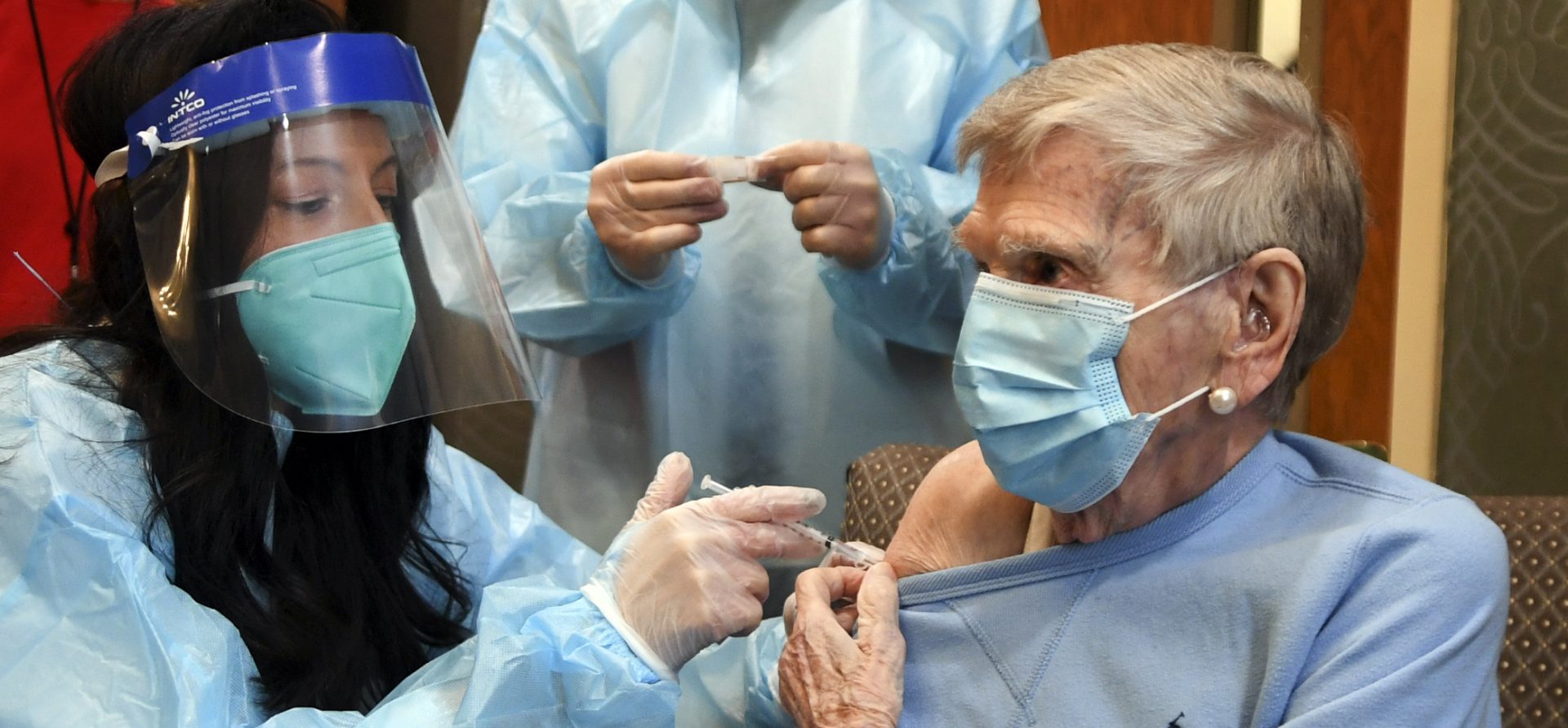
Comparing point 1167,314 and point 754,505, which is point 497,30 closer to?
point 754,505

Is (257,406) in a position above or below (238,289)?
below

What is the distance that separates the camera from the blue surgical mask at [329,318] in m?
1.33

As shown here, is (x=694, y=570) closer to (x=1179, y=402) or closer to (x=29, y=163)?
(x=1179, y=402)

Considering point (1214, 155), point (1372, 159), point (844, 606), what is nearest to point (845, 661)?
point (844, 606)

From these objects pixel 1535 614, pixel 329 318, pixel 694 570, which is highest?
pixel 329 318

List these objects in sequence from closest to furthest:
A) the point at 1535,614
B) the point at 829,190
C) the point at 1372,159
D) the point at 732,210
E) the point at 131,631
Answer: the point at 131,631 < the point at 1535,614 < the point at 829,190 < the point at 732,210 < the point at 1372,159

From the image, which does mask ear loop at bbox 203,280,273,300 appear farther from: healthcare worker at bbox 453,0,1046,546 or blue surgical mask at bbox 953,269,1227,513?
blue surgical mask at bbox 953,269,1227,513

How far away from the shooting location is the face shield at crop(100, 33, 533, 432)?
4.33 feet

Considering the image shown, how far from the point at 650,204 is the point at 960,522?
21.3 inches

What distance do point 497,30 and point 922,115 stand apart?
613 mm

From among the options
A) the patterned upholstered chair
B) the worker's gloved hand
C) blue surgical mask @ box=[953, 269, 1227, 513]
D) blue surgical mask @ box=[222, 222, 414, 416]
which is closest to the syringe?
the worker's gloved hand

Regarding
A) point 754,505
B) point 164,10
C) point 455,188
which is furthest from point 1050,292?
point 164,10

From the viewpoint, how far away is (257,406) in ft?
4.41

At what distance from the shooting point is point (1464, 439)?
8.14ft
